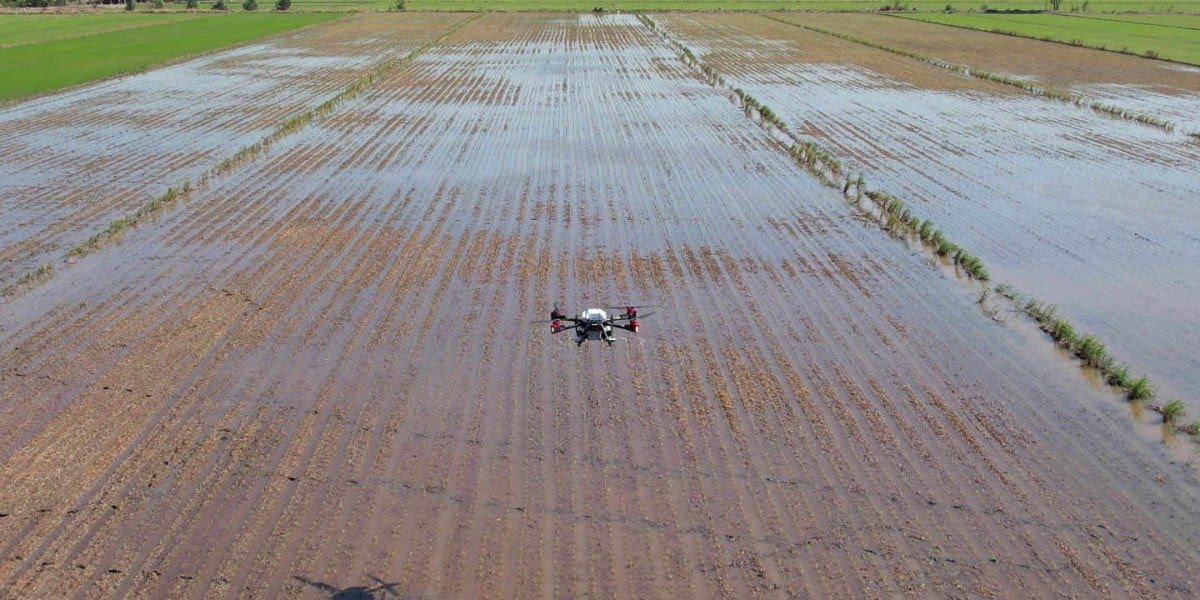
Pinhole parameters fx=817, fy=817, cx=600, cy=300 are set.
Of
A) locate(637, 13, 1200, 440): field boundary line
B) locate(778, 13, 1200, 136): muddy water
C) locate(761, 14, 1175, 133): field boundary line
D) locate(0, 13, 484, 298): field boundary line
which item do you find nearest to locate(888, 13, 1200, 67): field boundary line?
locate(778, 13, 1200, 136): muddy water

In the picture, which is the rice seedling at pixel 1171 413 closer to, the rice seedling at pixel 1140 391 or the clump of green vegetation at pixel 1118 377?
the rice seedling at pixel 1140 391

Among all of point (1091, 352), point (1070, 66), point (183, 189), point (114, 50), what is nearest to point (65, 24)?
point (114, 50)

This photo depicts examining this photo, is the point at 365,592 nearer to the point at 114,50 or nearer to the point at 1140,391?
the point at 1140,391

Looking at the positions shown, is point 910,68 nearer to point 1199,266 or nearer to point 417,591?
point 1199,266

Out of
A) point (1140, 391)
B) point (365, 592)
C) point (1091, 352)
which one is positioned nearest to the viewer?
point (365, 592)

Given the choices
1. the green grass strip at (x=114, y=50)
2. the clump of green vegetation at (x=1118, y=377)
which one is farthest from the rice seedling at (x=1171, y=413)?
the green grass strip at (x=114, y=50)
